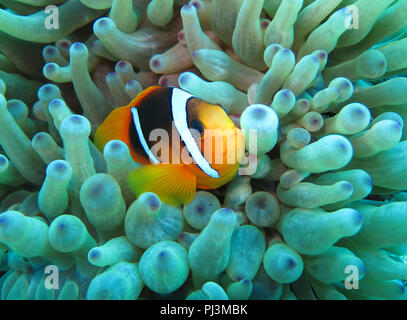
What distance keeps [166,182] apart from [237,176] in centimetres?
18

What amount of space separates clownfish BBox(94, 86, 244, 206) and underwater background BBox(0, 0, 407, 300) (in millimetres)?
47

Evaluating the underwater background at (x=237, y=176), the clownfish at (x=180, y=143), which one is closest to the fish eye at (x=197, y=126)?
the clownfish at (x=180, y=143)

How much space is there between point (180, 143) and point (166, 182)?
0.32 feet

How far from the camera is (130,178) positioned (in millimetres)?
914

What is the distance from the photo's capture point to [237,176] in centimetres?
98

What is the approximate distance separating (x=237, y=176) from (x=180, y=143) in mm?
171

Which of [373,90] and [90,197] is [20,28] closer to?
[90,197]

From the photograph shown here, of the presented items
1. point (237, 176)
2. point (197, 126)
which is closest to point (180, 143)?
point (197, 126)

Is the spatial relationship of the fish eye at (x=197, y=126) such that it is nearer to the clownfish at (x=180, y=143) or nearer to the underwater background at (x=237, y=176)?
the clownfish at (x=180, y=143)

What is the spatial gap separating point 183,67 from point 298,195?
51 centimetres

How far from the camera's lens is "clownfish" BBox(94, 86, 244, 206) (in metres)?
0.87

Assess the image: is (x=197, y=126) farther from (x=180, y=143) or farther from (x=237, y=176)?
(x=237, y=176)

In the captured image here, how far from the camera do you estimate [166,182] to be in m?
0.92

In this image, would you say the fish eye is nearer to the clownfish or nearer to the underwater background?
the clownfish
